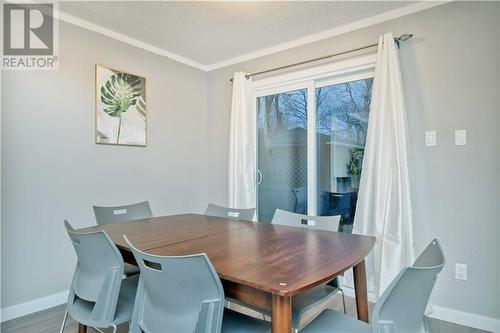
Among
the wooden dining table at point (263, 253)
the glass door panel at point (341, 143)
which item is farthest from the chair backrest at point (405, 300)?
the glass door panel at point (341, 143)

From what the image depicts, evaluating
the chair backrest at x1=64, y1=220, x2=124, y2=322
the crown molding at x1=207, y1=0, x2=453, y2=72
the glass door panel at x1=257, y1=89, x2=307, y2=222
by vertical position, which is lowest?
the chair backrest at x1=64, y1=220, x2=124, y2=322

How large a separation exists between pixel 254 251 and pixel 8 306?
214 centimetres

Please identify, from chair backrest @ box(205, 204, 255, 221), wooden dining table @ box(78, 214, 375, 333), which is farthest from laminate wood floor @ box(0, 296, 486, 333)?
chair backrest @ box(205, 204, 255, 221)

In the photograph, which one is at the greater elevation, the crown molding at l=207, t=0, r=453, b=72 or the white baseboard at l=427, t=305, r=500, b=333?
the crown molding at l=207, t=0, r=453, b=72

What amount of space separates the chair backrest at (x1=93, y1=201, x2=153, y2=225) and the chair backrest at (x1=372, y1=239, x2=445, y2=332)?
205 cm

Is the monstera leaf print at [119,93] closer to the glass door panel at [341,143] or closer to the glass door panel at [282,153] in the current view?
the glass door panel at [282,153]

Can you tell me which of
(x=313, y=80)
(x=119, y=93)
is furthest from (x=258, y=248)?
(x=119, y=93)

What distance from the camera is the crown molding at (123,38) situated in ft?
8.66

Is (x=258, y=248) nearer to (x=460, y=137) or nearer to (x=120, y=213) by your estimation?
(x=120, y=213)

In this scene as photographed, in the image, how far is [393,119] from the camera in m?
2.45

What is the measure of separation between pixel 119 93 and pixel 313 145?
201 cm

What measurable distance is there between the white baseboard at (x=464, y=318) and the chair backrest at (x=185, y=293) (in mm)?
2051

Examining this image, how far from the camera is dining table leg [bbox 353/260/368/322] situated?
1.61 meters

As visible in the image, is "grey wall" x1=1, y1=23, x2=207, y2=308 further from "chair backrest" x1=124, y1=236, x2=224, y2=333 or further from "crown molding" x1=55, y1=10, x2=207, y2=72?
"chair backrest" x1=124, y1=236, x2=224, y2=333
